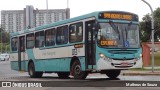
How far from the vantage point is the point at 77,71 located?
20547 mm

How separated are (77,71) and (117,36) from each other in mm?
2747

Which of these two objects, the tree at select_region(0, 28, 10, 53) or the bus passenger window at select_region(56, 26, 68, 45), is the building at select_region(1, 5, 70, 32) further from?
the tree at select_region(0, 28, 10, 53)

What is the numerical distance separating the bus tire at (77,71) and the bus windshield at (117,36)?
→ 1990 mm

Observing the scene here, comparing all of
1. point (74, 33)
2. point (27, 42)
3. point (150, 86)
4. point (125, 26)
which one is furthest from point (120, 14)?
point (27, 42)

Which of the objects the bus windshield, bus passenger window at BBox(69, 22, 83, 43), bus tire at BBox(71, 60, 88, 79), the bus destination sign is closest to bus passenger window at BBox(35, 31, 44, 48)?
bus passenger window at BBox(69, 22, 83, 43)

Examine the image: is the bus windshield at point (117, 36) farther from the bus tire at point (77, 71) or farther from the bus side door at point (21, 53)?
the bus side door at point (21, 53)

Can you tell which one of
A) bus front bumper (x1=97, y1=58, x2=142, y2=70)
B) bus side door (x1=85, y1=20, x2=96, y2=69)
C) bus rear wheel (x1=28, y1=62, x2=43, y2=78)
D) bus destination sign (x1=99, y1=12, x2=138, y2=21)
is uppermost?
bus destination sign (x1=99, y1=12, x2=138, y2=21)

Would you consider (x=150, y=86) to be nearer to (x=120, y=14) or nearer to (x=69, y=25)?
(x=120, y=14)

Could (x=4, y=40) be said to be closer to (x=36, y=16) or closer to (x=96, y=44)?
(x=36, y=16)

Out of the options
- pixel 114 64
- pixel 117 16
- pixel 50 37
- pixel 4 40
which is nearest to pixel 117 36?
pixel 117 16

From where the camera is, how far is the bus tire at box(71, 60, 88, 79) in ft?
66.7

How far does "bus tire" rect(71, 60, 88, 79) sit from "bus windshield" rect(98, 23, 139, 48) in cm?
199

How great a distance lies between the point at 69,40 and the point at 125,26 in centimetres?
313

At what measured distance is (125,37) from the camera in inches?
763
